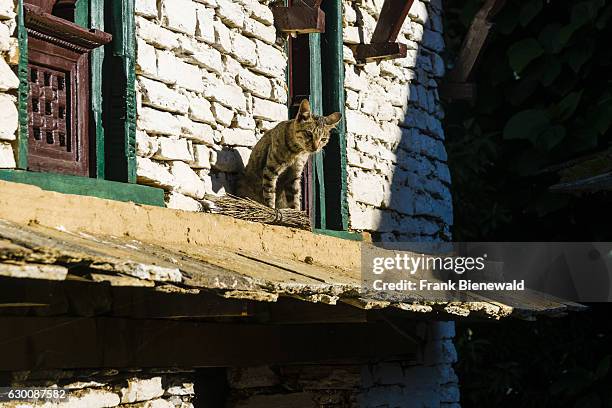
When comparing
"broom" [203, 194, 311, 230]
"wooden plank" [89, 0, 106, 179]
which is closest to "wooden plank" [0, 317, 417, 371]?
"broom" [203, 194, 311, 230]

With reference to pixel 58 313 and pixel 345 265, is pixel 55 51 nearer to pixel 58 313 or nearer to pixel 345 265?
pixel 58 313

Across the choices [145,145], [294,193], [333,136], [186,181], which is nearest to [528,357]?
[333,136]

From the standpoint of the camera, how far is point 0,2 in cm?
474

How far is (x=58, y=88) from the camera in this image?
205 inches

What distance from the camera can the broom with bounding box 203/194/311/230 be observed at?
19.9ft

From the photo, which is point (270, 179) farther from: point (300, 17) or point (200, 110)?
point (300, 17)

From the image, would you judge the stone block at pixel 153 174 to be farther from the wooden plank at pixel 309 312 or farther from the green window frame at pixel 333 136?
the green window frame at pixel 333 136

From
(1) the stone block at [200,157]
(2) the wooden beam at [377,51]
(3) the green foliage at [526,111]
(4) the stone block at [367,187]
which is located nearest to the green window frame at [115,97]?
(1) the stone block at [200,157]

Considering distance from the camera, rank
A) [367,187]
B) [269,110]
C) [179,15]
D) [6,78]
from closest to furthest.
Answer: [6,78], [179,15], [269,110], [367,187]

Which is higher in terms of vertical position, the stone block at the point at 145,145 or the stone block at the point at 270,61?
the stone block at the point at 270,61

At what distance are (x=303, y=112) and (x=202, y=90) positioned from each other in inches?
24.5

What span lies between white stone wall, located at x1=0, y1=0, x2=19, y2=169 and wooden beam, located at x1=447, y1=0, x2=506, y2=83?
520 centimetres

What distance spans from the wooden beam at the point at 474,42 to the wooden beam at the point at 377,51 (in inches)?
56.2

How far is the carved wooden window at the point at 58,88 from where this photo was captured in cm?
502
